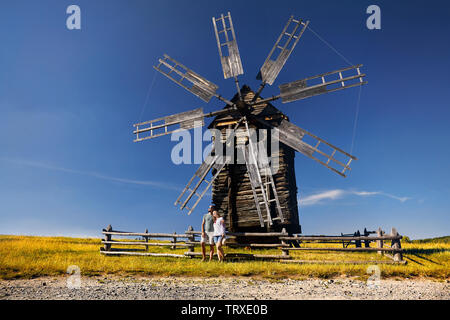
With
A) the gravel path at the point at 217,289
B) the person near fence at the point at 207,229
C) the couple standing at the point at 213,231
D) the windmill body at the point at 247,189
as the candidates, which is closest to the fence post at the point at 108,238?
the windmill body at the point at 247,189

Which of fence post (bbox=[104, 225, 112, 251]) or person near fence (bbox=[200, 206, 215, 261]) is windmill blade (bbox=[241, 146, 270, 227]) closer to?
person near fence (bbox=[200, 206, 215, 261])

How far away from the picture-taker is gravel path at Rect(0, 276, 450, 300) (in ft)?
19.1

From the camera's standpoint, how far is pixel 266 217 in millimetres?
14328

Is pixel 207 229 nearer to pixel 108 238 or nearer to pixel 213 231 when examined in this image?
pixel 213 231

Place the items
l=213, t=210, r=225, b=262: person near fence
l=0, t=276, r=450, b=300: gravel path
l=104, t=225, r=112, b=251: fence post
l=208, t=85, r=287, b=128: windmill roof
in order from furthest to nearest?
l=208, t=85, r=287, b=128: windmill roof → l=104, t=225, r=112, b=251: fence post → l=213, t=210, r=225, b=262: person near fence → l=0, t=276, r=450, b=300: gravel path

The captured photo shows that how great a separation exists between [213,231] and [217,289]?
5.06 metres

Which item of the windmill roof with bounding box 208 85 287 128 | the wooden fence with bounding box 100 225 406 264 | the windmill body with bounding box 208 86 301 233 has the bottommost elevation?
the wooden fence with bounding box 100 225 406 264

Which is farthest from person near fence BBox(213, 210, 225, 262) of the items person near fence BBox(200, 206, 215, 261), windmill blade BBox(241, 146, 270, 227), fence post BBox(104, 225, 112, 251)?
fence post BBox(104, 225, 112, 251)

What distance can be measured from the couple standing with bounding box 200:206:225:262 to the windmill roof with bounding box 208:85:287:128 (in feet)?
19.5

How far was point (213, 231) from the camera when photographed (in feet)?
37.9

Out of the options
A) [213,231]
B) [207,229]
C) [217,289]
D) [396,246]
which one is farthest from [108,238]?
[396,246]

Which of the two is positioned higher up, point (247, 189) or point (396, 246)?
point (247, 189)

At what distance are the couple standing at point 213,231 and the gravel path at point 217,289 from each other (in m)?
3.00
